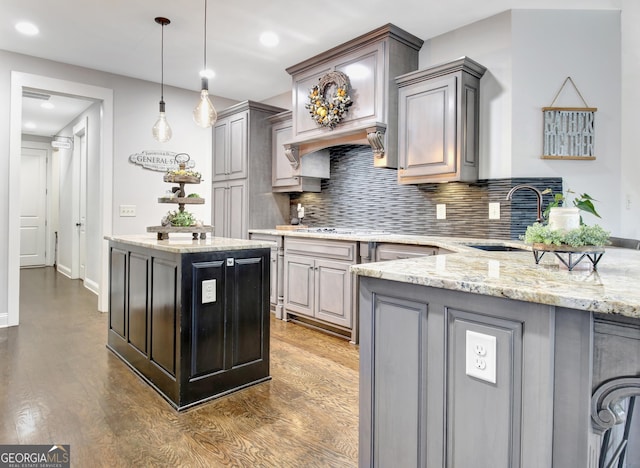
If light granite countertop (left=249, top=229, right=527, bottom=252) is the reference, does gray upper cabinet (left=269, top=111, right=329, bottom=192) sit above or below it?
above

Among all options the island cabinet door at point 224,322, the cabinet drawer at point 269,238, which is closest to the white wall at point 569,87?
the island cabinet door at point 224,322

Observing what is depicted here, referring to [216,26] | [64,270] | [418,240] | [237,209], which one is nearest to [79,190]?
[64,270]

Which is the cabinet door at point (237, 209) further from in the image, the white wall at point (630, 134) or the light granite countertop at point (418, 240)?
the white wall at point (630, 134)

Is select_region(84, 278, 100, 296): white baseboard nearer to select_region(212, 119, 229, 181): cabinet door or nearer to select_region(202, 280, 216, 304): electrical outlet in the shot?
select_region(212, 119, 229, 181): cabinet door

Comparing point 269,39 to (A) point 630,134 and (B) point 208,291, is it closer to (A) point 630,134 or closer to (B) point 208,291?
(B) point 208,291

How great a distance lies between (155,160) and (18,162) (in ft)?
4.57

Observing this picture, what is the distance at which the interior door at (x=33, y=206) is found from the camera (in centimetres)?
809

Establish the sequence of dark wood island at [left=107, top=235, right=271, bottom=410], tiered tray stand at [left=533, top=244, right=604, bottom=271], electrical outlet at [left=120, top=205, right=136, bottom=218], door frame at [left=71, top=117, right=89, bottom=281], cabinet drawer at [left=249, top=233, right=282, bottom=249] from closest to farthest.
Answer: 1. tiered tray stand at [left=533, top=244, right=604, bottom=271]
2. dark wood island at [left=107, top=235, right=271, bottom=410]
3. cabinet drawer at [left=249, top=233, right=282, bottom=249]
4. electrical outlet at [left=120, top=205, right=136, bottom=218]
5. door frame at [left=71, top=117, right=89, bottom=281]

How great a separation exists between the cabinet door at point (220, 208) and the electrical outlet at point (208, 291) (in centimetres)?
285

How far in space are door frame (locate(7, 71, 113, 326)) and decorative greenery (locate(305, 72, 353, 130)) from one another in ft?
8.00

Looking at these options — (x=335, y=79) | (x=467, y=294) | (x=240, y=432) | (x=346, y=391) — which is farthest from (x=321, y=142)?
(x=467, y=294)

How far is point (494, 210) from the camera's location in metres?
3.28

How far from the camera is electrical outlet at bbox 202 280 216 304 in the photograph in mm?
2387

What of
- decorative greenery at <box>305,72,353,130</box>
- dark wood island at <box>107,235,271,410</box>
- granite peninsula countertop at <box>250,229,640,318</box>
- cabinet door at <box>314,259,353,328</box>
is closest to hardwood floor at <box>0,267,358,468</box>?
dark wood island at <box>107,235,271,410</box>
